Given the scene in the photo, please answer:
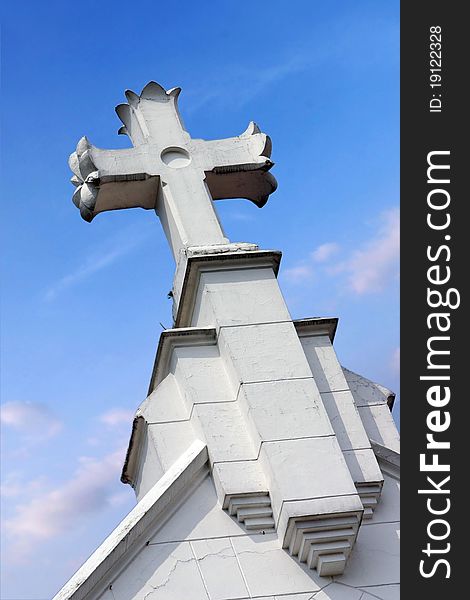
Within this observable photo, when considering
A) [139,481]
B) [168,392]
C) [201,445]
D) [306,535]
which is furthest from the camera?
[139,481]

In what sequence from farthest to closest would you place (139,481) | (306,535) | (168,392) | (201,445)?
(139,481) < (168,392) < (201,445) < (306,535)

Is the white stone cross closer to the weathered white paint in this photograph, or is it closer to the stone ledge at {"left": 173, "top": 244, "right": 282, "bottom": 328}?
the weathered white paint

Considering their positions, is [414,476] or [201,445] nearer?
[414,476]

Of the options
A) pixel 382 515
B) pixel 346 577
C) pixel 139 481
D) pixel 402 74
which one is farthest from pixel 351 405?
pixel 402 74

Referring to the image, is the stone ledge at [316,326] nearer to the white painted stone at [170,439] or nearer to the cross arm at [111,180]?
the white painted stone at [170,439]

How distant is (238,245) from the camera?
9023mm

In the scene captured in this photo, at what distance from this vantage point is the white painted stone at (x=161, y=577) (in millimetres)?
7195

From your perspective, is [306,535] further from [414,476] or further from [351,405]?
[351,405]

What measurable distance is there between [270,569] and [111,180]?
4.16 m

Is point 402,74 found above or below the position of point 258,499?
above

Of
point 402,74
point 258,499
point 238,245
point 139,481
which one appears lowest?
point 258,499

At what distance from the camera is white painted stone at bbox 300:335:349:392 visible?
851 centimetres

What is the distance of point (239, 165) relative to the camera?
1012 cm

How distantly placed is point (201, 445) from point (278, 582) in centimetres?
124
